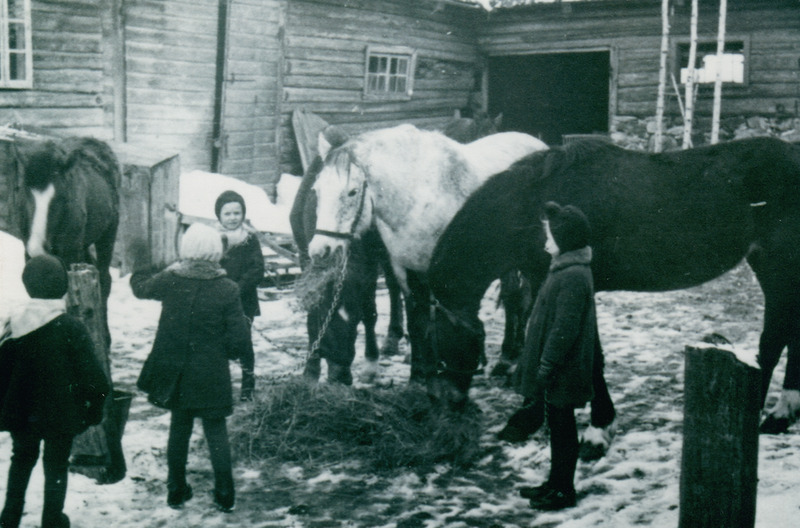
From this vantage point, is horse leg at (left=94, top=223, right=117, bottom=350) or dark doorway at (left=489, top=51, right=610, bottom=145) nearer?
horse leg at (left=94, top=223, right=117, bottom=350)

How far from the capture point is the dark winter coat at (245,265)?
5.41 meters

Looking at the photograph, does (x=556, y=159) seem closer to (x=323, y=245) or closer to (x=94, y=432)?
(x=323, y=245)

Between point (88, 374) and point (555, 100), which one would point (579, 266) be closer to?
point (88, 374)

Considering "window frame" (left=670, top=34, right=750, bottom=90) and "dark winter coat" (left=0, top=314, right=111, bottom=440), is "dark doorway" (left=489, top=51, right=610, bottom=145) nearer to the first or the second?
"window frame" (left=670, top=34, right=750, bottom=90)

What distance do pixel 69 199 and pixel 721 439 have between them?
483 centimetres

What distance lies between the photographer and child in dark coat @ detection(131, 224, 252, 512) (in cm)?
380

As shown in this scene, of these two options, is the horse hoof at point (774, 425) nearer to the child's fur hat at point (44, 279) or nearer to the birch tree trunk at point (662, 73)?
the child's fur hat at point (44, 279)

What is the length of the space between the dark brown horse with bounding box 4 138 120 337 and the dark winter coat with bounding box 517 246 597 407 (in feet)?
11.2

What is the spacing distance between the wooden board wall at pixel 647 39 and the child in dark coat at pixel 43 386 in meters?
14.7

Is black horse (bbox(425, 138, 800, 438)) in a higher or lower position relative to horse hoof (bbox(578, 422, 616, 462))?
higher

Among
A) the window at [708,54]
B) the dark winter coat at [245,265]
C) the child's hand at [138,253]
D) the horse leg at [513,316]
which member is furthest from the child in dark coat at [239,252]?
the window at [708,54]

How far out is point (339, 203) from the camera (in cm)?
504

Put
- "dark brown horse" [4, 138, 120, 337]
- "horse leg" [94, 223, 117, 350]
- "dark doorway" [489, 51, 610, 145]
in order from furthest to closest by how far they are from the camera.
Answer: "dark doorway" [489, 51, 610, 145]
"horse leg" [94, 223, 117, 350]
"dark brown horse" [4, 138, 120, 337]

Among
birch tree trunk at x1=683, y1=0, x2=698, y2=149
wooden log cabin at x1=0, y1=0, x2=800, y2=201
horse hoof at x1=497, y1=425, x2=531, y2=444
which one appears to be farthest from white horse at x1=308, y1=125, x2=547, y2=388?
birch tree trunk at x1=683, y1=0, x2=698, y2=149
